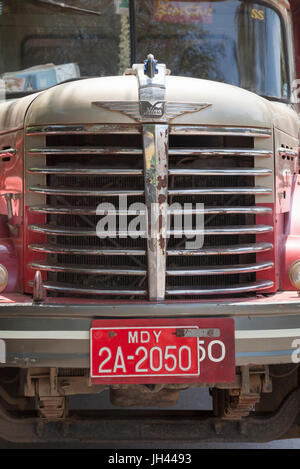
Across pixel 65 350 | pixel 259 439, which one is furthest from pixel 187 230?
pixel 259 439

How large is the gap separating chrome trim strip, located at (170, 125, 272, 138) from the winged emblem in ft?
0.23

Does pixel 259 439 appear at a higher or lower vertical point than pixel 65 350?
lower

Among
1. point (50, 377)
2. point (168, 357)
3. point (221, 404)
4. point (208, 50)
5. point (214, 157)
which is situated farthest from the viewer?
point (208, 50)

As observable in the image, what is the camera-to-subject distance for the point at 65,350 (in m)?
2.96

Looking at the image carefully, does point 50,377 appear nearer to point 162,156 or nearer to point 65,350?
point 65,350

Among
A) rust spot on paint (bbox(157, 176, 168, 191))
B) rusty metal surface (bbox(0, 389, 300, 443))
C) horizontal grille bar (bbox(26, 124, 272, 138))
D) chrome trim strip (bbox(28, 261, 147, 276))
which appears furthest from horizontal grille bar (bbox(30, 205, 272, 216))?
rusty metal surface (bbox(0, 389, 300, 443))

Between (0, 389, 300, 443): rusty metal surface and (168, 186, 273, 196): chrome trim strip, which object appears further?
(0, 389, 300, 443): rusty metal surface

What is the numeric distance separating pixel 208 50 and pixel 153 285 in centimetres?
201

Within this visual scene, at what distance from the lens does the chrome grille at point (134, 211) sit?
3148 mm

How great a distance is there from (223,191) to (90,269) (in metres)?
0.79

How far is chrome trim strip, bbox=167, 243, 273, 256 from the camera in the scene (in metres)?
3.14

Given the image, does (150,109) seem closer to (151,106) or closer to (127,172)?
(151,106)

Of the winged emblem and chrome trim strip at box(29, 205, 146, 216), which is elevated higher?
the winged emblem

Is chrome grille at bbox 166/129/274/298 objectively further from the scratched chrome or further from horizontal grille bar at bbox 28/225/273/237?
the scratched chrome
